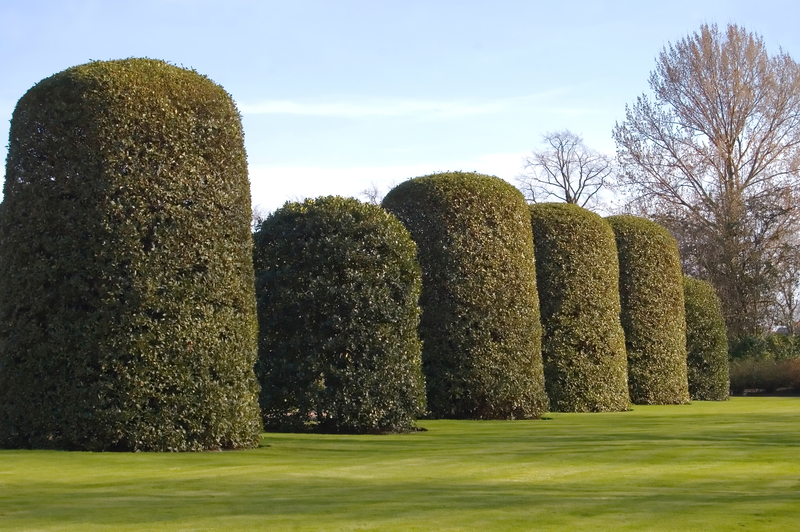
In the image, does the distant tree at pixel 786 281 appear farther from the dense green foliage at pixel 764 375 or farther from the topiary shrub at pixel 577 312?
the topiary shrub at pixel 577 312

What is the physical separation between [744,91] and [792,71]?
2.45m

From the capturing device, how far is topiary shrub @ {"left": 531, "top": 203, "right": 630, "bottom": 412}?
69.9 ft

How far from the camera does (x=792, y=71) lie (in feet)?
143

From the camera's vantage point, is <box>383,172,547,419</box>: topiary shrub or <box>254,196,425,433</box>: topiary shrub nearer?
<box>254,196,425,433</box>: topiary shrub

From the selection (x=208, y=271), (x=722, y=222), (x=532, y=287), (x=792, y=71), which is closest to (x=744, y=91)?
(x=792, y=71)

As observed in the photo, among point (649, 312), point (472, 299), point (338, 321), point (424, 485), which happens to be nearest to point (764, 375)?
point (649, 312)

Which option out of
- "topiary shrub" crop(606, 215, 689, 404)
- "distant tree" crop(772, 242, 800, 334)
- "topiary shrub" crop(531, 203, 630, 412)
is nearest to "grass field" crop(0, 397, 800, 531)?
"topiary shrub" crop(531, 203, 630, 412)

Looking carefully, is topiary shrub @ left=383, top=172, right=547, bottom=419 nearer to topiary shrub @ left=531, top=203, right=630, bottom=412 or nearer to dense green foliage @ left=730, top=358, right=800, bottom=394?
topiary shrub @ left=531, top=203, right=630, bottom=412

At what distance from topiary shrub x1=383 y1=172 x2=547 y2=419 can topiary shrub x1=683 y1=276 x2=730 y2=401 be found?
1211 cm

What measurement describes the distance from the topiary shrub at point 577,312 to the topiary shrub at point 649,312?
10.0 ft

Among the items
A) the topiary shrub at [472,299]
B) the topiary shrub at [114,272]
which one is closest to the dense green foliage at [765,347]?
the topiary shrub at [472,299]

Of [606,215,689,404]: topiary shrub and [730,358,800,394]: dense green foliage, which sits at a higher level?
[606,215,689,404]: topiary shrub

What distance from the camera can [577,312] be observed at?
2158cm

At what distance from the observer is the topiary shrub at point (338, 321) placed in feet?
46.4
